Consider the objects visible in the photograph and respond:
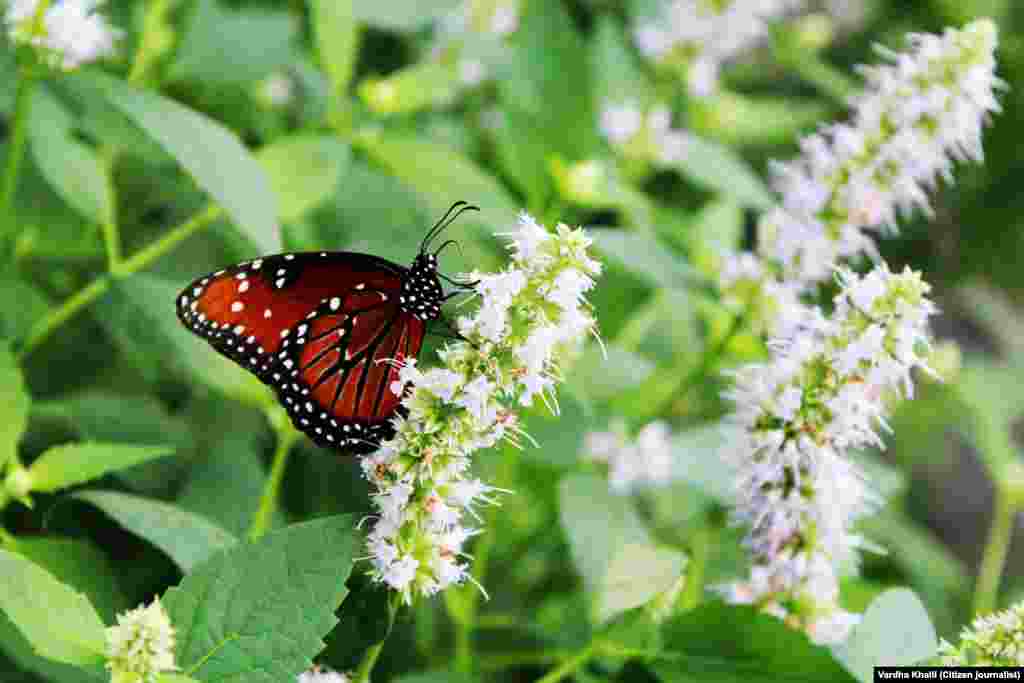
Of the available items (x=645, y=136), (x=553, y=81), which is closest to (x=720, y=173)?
(x=645, y=136)

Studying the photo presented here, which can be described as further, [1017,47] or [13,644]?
[1017,47]

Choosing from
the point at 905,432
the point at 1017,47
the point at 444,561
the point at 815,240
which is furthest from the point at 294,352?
the point at 1017,47

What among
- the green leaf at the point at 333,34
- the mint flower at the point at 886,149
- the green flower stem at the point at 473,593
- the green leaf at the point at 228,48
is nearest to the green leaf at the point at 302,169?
the green leaf at the point at 333,34

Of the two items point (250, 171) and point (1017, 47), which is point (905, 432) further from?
point (250, 171)

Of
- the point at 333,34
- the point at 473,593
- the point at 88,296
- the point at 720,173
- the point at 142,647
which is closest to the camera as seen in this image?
the point at 142,647

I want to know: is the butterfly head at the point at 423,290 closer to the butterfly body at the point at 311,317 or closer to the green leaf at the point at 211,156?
the butterfly body at the point at 311,317

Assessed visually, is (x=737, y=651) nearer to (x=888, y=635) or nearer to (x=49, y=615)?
(x=888, y=635)

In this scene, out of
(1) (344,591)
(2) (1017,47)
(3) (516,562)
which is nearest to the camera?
(1) (344,591)

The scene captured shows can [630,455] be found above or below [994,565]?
above
